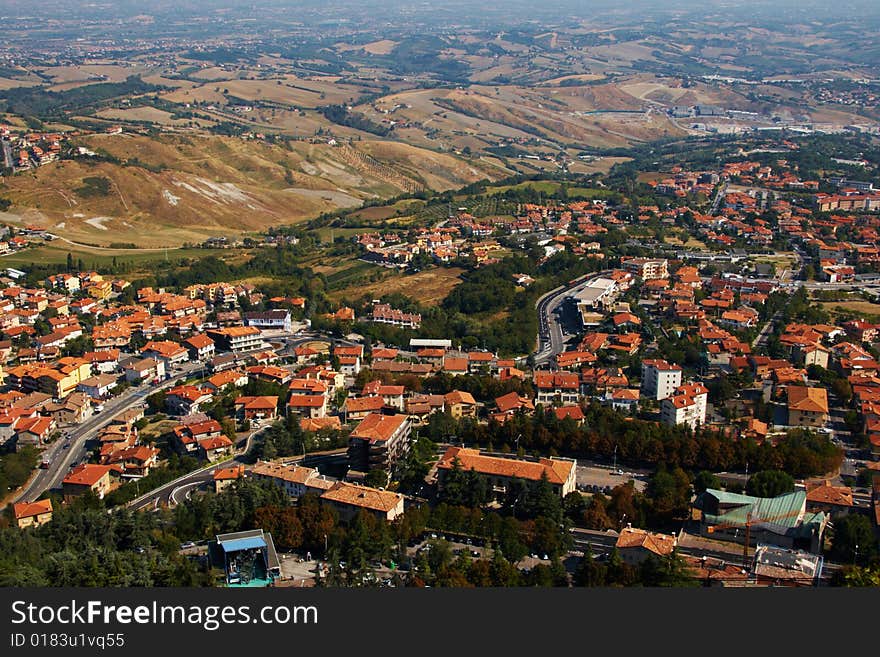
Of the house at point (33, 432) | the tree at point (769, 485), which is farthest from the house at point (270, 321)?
the tree at point (769, 485)

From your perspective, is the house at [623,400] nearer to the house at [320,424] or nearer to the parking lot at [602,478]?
the parking lot at [602,478]

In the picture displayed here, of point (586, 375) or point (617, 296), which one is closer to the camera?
point (586, 375)

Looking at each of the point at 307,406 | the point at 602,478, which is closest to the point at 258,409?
the point at 307,406

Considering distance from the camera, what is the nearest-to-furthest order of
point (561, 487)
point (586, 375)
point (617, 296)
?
point (561, 487)
point (586, 375)
point (617, 296)

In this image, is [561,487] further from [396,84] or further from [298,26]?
[298,26]

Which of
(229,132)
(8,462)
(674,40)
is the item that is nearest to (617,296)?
(8,462)

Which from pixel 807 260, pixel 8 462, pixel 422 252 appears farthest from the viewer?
pixel 422 252

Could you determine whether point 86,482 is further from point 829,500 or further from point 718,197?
point 718,197

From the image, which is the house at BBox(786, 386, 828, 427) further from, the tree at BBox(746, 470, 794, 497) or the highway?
the highway
